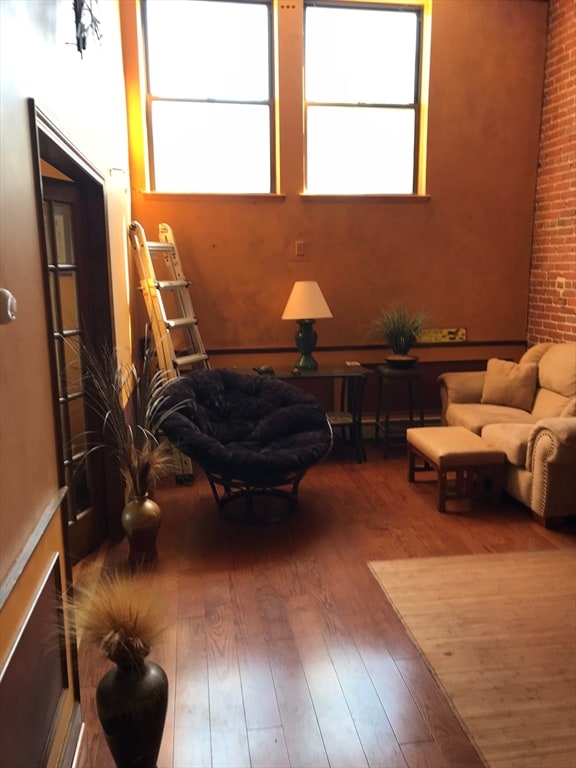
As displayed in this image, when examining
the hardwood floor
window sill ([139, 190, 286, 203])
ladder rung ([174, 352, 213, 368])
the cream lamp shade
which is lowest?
the hardwood floor

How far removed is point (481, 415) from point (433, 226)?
171 centimetres

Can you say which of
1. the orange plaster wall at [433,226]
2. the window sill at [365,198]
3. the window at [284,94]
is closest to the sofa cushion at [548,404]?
the orange plaster wall at [433,226]

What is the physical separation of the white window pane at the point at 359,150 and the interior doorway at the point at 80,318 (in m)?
2.32

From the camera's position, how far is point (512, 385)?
4336 mm

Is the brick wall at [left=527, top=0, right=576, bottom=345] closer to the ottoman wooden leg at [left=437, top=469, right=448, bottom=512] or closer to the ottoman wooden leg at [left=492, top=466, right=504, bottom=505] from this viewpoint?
the ottoman wooden leg at [left=492, top=466, right=504, bottom=505]

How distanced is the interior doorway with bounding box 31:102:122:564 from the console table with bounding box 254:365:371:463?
166 centimetres

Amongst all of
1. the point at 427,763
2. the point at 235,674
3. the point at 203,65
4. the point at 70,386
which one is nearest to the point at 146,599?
the point at 235,674

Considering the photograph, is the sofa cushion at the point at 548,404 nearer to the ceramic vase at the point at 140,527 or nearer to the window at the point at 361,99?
the window at the point at 361,99

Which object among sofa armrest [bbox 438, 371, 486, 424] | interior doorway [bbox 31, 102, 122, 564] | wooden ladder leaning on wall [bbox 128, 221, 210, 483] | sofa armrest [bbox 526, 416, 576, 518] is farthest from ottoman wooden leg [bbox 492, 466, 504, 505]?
interior doorway [bbox 31, 102, 122, 564]

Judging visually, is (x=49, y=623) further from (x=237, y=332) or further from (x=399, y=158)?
(x=399, y=158)

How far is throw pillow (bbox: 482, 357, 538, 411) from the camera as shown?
4305mm

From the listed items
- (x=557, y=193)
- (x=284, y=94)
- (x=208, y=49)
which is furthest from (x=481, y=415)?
(x=208, y=49)

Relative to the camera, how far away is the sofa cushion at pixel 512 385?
14.1ft

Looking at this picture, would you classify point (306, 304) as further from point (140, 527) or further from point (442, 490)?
point (140, 527)
